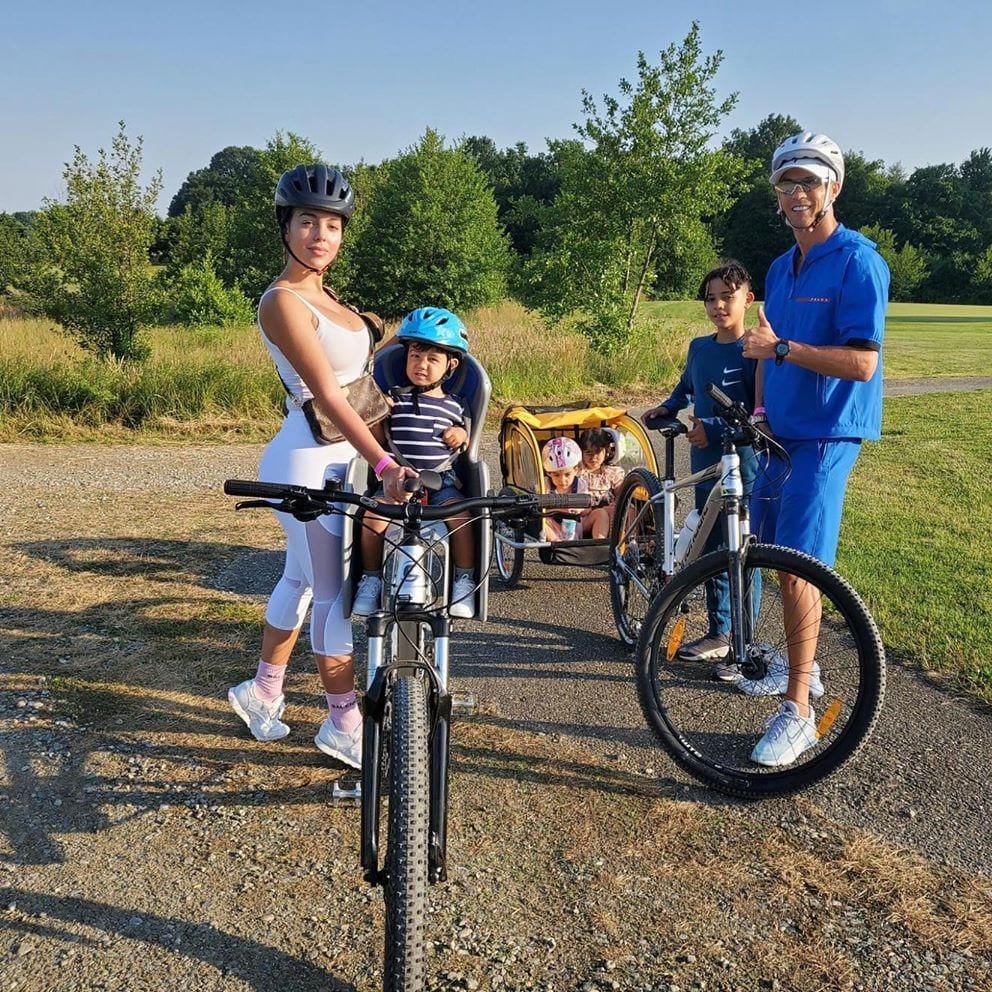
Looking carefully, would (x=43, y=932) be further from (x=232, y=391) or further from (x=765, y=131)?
(x=765, y=131)

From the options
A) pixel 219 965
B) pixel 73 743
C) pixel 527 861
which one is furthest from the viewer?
pixel 73 743

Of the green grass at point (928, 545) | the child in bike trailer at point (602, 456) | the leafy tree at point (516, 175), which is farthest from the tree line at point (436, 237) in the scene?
the leafy tree at point (516, 175)

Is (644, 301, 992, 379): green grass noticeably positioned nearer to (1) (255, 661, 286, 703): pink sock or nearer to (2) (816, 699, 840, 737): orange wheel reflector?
(2) (816, 699, 840, 737): orange wheel reflector

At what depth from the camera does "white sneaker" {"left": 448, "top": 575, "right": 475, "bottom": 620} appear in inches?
114

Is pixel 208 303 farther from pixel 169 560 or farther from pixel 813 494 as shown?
pixel 813 494

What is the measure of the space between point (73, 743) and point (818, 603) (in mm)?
3161

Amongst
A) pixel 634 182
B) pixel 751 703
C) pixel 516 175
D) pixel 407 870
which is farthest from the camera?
pixel 516 175

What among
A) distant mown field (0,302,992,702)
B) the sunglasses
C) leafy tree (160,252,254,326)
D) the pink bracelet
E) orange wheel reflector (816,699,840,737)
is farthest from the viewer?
leafy tree (160,252,254,326)

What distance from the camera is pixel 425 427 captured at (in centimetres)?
345

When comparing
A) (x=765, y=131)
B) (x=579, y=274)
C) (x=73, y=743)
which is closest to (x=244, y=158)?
(x=765, y=131)

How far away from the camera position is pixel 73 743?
142 inches

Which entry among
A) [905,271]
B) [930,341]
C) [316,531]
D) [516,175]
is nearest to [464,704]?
[316,531]

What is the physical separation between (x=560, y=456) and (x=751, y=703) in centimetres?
205

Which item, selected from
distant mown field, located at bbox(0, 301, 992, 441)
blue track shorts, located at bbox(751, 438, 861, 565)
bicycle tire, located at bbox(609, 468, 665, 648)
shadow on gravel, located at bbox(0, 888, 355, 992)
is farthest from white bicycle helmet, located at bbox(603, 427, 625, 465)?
distant mown field, located at bbox(0, 301, 992, 441)
